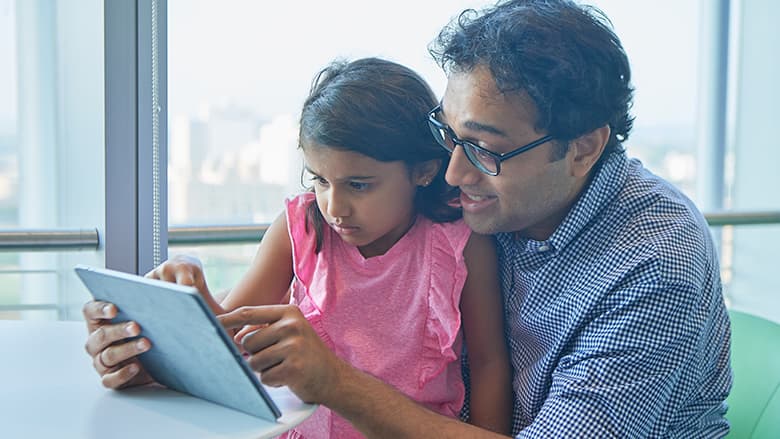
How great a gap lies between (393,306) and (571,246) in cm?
29

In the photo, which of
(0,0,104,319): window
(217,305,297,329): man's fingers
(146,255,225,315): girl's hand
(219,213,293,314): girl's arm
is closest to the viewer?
(217,305,297,329): man's fingers

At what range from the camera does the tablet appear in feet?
2.74

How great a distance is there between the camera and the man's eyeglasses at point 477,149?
129 cm

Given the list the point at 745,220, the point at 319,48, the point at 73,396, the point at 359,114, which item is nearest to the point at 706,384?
the point at 359,114

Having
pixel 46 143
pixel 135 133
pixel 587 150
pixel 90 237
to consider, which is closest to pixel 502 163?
pixel 587 150

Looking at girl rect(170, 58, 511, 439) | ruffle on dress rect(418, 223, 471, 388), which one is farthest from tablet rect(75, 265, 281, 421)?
ruffle on dress rect(418, 223, 471, 388)

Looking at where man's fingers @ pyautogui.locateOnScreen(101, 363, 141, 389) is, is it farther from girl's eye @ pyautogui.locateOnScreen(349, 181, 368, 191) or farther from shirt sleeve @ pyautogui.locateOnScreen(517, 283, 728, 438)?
shirt sleeve @ pyautogui.locateOnScreen(517, 283, 728, 438)

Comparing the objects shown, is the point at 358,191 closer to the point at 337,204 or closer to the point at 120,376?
the point at 337,204

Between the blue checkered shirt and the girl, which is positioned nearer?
the blue checkered shirt

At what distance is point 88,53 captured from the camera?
179 cm

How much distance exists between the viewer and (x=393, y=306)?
1364mm

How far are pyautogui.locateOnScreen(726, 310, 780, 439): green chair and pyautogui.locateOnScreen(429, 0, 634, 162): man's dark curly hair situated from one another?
50 centimetres

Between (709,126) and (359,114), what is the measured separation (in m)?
2.57

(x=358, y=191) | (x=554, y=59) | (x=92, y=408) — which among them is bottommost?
(x=92, y=408)
